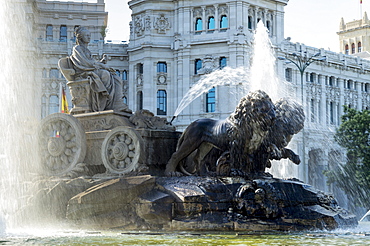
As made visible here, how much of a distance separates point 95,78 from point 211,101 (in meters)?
50.7

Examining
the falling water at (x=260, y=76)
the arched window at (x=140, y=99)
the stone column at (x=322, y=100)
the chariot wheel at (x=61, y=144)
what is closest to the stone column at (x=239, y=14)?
the falling water at (x=260, y=76)

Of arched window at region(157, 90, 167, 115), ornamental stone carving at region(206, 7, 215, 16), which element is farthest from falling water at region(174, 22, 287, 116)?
ornamental stone carving at region(206, 7, 215, 16)

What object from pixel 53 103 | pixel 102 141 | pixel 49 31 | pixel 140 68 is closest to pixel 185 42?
pixel 140 68

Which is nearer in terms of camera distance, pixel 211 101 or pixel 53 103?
pixel 211 101

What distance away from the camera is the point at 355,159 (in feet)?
144

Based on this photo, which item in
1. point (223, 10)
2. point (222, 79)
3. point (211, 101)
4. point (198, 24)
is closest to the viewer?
point (222, 79)

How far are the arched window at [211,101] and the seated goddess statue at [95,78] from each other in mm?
49848

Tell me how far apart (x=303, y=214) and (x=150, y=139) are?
3.32 meters

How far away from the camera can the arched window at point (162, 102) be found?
66481 millimetres

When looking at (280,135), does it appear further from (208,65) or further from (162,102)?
(162,102)

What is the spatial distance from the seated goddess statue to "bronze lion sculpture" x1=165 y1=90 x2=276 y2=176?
80.1 inches

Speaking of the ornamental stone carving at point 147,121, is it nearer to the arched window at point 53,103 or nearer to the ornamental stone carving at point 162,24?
Answer: the ornamental stone carving at point 162,24

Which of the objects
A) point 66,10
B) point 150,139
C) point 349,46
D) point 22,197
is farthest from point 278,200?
point 349,46

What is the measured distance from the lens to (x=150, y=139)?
39.3ft
